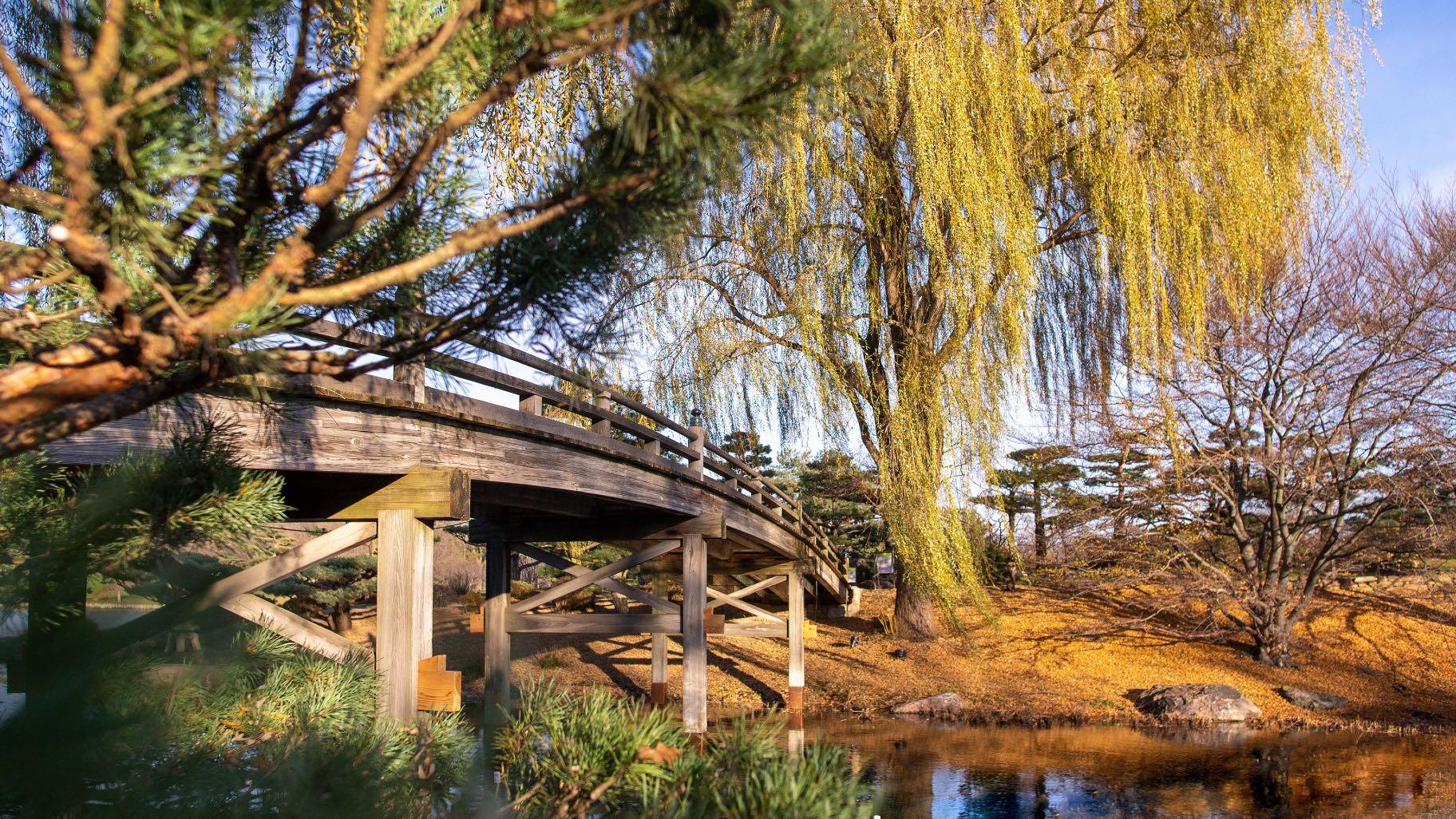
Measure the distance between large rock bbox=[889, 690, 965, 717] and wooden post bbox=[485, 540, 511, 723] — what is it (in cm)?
508

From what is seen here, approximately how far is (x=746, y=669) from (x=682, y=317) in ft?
16.1

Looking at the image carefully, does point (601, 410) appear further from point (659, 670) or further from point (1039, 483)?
point (1039, 483)

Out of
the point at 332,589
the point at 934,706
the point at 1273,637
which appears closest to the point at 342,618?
the point at 332,589

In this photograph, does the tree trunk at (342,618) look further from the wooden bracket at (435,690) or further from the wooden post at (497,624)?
the wooden bracket at (435,690)

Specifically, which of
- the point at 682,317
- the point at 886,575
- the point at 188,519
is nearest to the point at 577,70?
the point at 682,317

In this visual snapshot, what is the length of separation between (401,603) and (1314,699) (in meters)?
11.5

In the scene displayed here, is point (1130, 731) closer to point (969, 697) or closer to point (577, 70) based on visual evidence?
point (969, 697)

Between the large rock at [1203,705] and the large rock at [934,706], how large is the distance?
7.07 ft

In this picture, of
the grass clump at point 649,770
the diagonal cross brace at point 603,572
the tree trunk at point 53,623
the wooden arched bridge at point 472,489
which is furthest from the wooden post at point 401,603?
the diagonal cross brace at point 603,572

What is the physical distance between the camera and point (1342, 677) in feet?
44.2

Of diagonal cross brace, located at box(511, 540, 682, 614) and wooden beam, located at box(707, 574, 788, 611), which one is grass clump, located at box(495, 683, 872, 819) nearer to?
diagonal cross brace, located at box(511, 540, 682, 614)

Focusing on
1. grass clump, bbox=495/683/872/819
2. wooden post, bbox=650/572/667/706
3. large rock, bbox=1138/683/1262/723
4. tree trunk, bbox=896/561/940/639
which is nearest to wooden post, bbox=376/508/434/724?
grass clump, bbox=495/683/872/819

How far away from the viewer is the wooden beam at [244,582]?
118 inches

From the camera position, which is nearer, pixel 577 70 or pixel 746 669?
pixel 577 70
